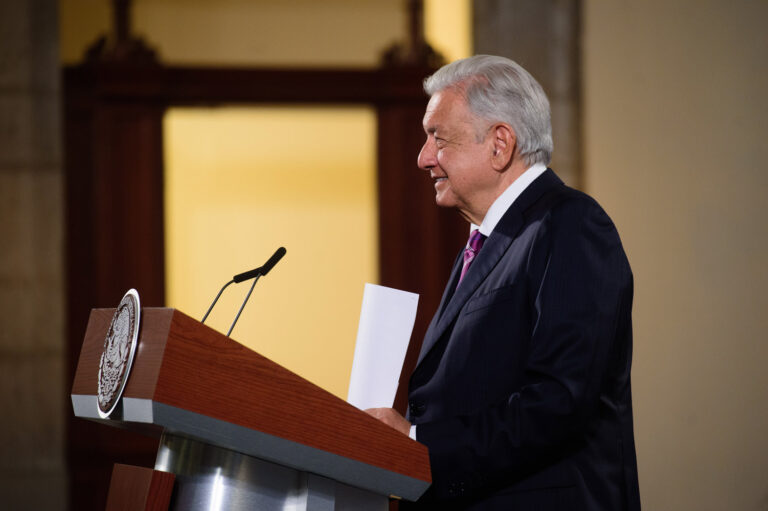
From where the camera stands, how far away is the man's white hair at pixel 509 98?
6.46ft

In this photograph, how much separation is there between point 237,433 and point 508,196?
0.94 m

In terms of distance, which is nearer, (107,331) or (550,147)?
(107,331)

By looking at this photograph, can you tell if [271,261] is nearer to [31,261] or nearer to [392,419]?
[392,419]

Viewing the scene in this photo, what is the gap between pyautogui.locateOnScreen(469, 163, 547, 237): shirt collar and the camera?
1984 mm

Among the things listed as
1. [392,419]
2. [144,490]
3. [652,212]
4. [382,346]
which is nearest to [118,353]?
[144,490]

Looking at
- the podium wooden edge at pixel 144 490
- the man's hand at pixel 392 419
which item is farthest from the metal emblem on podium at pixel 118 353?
the man's hand at pixel 392 419

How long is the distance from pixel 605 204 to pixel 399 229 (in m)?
1.18

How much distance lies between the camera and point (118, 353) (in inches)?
53.9

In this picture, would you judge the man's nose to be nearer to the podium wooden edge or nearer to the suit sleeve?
the suit sleeve

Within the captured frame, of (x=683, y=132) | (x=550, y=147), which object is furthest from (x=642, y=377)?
(x=550, y=147)

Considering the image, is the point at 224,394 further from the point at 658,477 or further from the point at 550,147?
the point at 658,477

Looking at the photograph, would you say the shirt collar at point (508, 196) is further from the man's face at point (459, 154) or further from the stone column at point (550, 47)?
the stone column at point (550, 47)

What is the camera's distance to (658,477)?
4.49 meters

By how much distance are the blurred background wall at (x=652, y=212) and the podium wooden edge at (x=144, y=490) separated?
310cm
